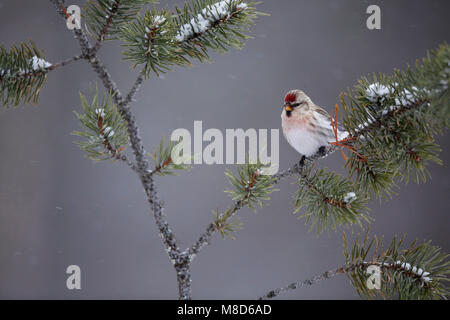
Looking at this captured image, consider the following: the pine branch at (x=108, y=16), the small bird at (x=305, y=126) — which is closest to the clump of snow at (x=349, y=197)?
the small bird at (x=305, y=126)

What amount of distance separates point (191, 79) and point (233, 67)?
208 mm

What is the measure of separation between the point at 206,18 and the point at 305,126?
1.05 ft

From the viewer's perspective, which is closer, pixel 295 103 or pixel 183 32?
pixel 183 32

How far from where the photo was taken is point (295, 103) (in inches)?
32.9

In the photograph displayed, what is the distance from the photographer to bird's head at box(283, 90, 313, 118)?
2.70ft

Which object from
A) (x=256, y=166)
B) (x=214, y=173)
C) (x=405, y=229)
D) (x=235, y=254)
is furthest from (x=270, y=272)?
(x=256, y=166)

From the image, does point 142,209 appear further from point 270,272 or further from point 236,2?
point 236,2

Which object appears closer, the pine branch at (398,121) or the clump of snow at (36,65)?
the pine branch at (398,121)

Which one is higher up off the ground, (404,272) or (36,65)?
(36,65)

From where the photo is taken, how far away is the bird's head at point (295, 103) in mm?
823

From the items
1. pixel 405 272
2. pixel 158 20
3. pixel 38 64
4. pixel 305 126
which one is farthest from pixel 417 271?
pixel 38 64

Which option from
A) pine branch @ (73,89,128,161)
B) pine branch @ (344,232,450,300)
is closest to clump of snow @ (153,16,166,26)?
pine branch @ (73,89,128,161)

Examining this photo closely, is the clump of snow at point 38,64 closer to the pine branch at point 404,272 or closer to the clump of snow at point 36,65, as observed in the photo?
the clump of snow at point 36,65

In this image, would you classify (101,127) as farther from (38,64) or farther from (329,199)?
(329,199)
